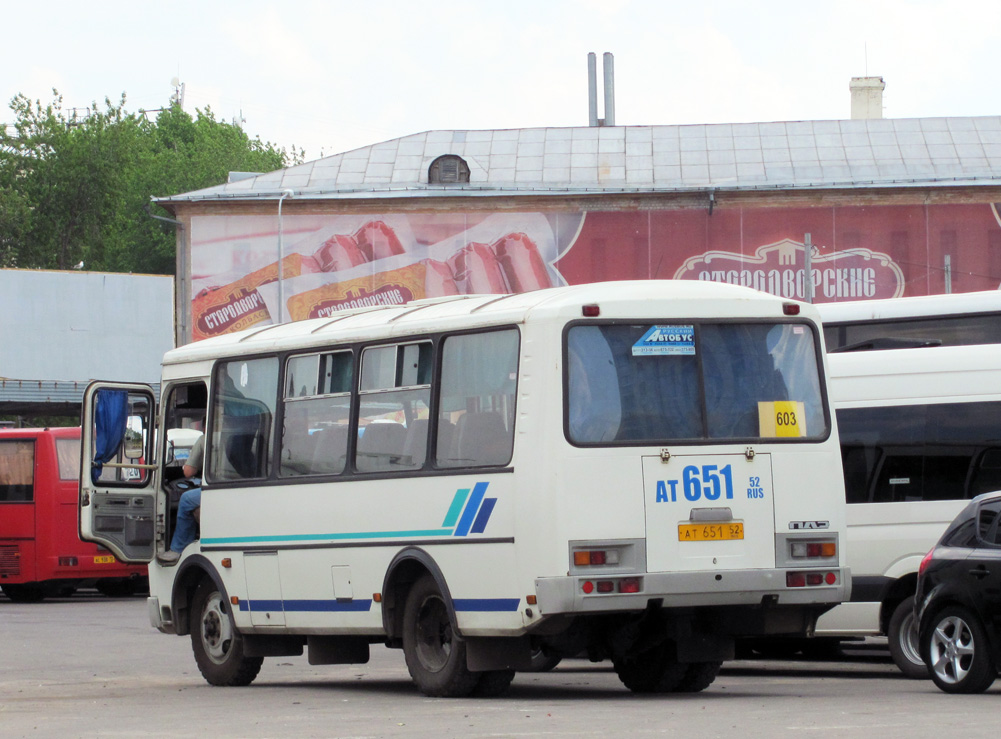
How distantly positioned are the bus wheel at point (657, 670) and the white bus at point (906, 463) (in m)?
2.56

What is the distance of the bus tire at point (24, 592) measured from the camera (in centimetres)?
2905

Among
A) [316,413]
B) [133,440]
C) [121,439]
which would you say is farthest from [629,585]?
[133,440]

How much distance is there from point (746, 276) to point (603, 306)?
1804 inches

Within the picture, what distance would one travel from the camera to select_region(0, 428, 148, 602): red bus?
2816 cm

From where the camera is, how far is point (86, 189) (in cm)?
8725

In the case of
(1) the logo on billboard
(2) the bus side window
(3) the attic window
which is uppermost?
(3) the attic window

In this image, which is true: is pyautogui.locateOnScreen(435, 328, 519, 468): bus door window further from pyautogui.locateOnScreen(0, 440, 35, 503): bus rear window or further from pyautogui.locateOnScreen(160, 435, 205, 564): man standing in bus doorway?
pyautogui.locateOnScreen(0, 440, 35, 503): bus rear window

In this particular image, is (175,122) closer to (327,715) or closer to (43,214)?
(43,214)

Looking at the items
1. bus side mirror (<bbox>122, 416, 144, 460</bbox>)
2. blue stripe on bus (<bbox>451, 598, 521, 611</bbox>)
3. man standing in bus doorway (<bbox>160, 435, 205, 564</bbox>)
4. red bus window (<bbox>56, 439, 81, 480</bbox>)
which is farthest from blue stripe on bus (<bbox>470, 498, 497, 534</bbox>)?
red bus window (<bbox>56, 439, 81, 480</bbox>)

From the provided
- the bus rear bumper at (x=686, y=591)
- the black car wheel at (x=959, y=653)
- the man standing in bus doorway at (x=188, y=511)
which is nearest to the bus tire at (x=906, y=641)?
the black car wheel at (x=959, y=653)

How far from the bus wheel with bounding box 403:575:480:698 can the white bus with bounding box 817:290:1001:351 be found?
5311mm

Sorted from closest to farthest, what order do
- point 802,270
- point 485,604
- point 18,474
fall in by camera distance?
1. point 485,604
2. point 18,474
3. point 802,270

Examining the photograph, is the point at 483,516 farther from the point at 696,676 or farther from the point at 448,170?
the point at 448,170

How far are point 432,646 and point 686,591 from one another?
1915 millimetres
